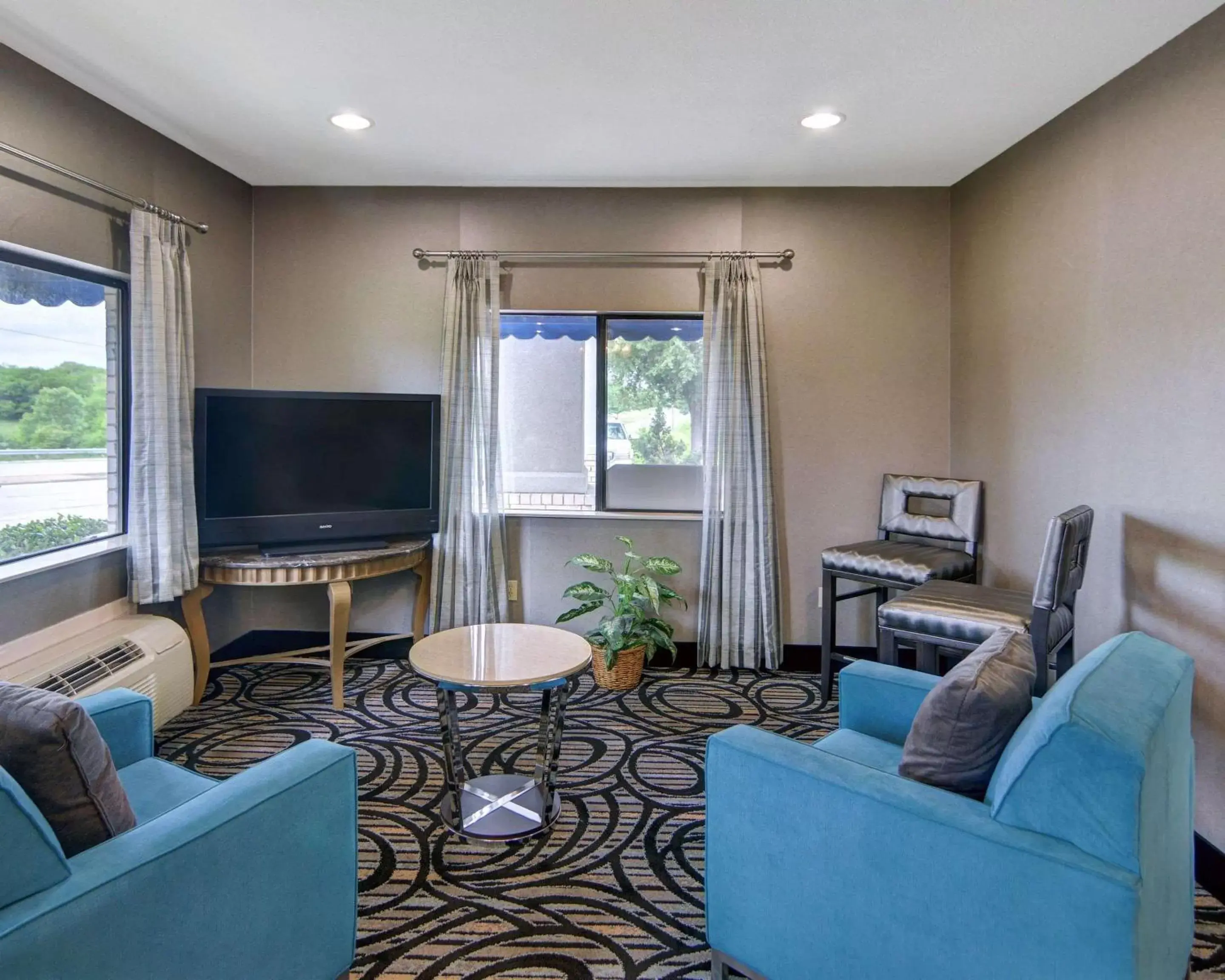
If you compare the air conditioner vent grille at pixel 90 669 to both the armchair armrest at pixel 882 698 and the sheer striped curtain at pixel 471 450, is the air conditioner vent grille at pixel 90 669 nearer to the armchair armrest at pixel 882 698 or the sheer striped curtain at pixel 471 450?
the sheer striped curtain at pixel 471 450

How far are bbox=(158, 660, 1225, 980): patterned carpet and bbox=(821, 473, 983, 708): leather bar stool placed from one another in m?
0.49

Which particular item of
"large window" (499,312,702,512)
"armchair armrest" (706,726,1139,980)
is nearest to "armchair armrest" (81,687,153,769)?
"armchair armrest" (706,726,1139,980)

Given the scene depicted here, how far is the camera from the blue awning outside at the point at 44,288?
98.0 inches

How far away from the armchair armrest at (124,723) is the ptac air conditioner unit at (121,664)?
0.58 meters

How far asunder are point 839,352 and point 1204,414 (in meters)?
1.80

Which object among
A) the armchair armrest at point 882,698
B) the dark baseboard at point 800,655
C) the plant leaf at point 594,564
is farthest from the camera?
the dark baseboard at point 800,655

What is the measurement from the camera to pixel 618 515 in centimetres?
384

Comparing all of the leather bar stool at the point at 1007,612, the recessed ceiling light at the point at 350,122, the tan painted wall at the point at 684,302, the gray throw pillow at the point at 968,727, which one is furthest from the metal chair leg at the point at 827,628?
the recessed ceiling light at the point at 350,122

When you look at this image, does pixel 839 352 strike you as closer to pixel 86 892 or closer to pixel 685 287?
pixel 685 287

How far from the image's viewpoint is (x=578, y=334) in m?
3.88

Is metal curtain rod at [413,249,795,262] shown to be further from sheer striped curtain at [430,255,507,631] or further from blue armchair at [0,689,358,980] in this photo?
blue armchair at [0,689,358,980]

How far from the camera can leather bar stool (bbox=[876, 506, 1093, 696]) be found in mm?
2174

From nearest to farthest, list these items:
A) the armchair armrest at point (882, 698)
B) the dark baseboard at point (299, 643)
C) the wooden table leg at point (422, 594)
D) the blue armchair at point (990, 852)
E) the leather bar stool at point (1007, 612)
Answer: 1. the blue armchair at point (990, 852)
2. the armchair armrest at point (882, 698)
3. the leather bar stool at point (1007, 612)
4. the wooden table leg at point (422, 594)
5. the dark baseboard at point (299, 643)

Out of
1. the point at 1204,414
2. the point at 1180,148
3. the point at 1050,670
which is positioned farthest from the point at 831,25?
the point at 1050,670
